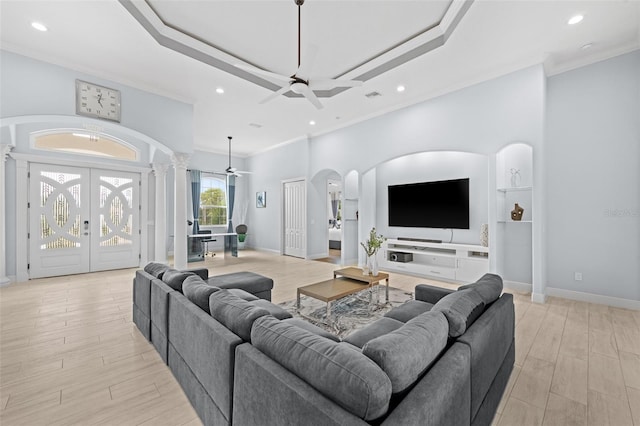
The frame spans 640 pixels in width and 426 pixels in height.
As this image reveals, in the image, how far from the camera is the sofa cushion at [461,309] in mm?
1456

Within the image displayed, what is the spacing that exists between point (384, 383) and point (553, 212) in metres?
4.63

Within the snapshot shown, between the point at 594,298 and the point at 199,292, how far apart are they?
16.5 ft

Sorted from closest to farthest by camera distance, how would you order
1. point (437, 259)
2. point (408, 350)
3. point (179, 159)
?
1. point (408, 350)
2. point (179, 159)
3. point (437, 259)

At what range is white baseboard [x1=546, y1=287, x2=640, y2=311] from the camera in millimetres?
3627

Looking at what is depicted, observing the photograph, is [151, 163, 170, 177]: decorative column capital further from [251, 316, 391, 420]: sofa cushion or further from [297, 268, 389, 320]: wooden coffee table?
[251, 316, 391, 420]: sofa cushion

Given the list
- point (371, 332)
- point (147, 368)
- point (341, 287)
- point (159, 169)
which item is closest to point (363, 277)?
point (341, 287)

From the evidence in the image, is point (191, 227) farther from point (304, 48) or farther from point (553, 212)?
point (553, 212)

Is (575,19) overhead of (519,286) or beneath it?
overhead

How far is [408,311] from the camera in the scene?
93.2 inches

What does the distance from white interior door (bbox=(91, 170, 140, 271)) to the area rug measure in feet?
15.3

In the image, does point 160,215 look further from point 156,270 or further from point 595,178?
point 595,178

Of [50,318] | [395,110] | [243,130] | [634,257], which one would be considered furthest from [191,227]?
[634,257]

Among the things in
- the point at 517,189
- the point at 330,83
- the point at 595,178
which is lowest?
the point at 517,189

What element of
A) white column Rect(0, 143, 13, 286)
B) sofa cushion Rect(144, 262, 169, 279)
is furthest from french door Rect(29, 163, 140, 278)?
sofa cushion Rect(144, 262, 169, 279)
